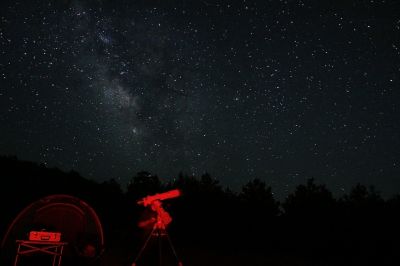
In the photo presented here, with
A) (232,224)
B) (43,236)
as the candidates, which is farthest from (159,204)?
(232,224)

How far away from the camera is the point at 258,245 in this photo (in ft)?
43.2

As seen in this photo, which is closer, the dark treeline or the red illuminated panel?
the red illuminated panel

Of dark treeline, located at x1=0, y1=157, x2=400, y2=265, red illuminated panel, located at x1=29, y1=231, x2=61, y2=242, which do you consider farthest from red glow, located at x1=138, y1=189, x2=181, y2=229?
dark treeline, located at x1=0, y1=157, x2=400, y2=265

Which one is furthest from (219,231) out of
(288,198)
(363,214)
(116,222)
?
(288,198)

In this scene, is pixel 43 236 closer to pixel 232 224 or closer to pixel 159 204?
pixel 159 204

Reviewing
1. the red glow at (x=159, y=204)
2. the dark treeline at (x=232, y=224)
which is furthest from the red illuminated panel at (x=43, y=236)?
the dark treeline at (x=232, y=224)

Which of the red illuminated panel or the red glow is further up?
the red glow

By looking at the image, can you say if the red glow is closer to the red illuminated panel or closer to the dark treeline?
the red illuminated panel

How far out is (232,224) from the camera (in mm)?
13766

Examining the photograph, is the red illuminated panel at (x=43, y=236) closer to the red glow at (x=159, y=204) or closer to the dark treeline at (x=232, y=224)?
the red glow at (x=159, y=204)

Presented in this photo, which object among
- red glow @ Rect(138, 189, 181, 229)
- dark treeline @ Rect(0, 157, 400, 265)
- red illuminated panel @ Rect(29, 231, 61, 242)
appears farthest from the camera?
dark treeline @ Rect(0, 157, 400, 265)

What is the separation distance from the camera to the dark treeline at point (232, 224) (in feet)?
37.1

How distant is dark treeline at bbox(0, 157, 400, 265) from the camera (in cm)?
1130

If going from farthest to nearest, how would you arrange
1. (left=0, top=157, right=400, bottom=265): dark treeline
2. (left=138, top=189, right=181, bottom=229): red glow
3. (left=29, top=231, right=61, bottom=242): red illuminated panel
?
(left=0, top=157, right=400, bottom=265): dark treeline → (left=138, top=189, right=181, bottom=229): red glow → (left=29, top=231, right=61, bottom=242): red illuminated panel
